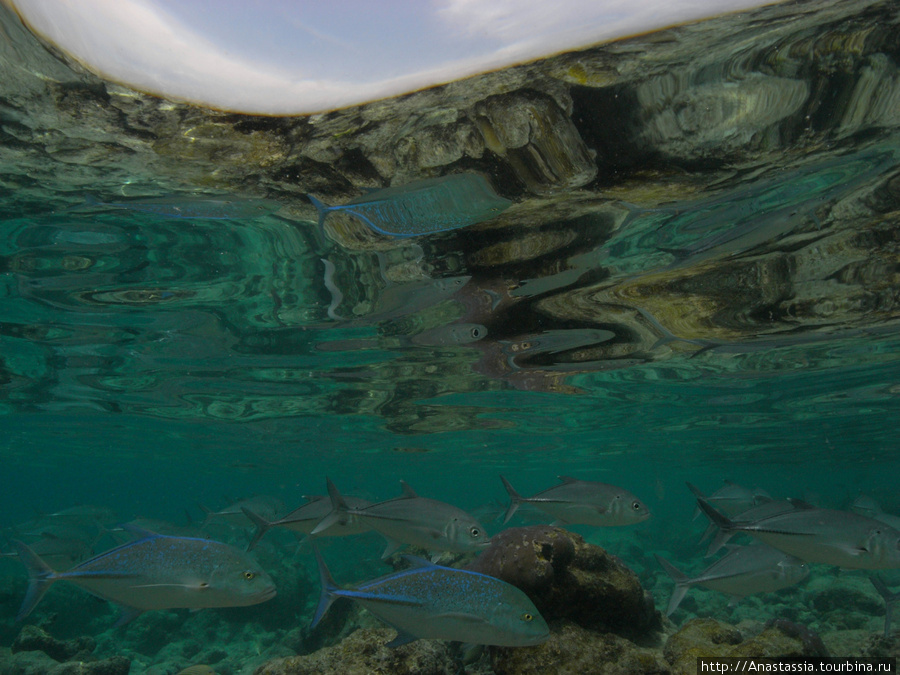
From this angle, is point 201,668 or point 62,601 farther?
point 62,601

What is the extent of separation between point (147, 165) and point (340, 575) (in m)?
20.1

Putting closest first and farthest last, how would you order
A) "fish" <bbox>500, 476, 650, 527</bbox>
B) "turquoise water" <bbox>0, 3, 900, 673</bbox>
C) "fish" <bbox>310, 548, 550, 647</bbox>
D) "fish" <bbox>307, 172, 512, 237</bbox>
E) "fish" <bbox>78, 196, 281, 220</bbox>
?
1. "fish" <bbox>310, 548, 550, 647</bbox>
2. "turquoise water" <bbox>0, 3, 900, 673</bbox>
3. "fish" <bbox>307, 172, 512, 237</bbox>
4. "fish" <bbox>500, 476, 650, 527</bbox>
5. "fish" <bbox>78, 196, 281, 220</bbox>

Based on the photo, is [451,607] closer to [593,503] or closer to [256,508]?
[593,503]

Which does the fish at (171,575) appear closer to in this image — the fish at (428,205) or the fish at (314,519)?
the fish at (314,519)

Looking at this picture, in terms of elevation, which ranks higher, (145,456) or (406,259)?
(406,259)

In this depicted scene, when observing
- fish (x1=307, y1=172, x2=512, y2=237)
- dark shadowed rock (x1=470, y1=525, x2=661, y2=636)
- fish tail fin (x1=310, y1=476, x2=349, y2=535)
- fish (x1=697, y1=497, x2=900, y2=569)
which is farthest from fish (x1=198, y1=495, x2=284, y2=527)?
fish (x1=697, y1=497, x2=900, y2=569)

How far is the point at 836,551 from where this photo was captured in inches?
193

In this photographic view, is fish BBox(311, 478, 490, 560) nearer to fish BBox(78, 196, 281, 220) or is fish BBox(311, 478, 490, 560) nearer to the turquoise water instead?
the turquoise water

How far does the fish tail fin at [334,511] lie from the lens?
555cm

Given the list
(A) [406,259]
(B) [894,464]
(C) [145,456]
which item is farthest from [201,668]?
(B) [894,464]

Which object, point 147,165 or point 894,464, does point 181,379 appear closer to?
point 147,165

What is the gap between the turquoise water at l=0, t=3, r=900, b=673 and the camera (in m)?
5.62

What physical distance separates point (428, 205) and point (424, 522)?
414 cm

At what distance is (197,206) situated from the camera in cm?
735
